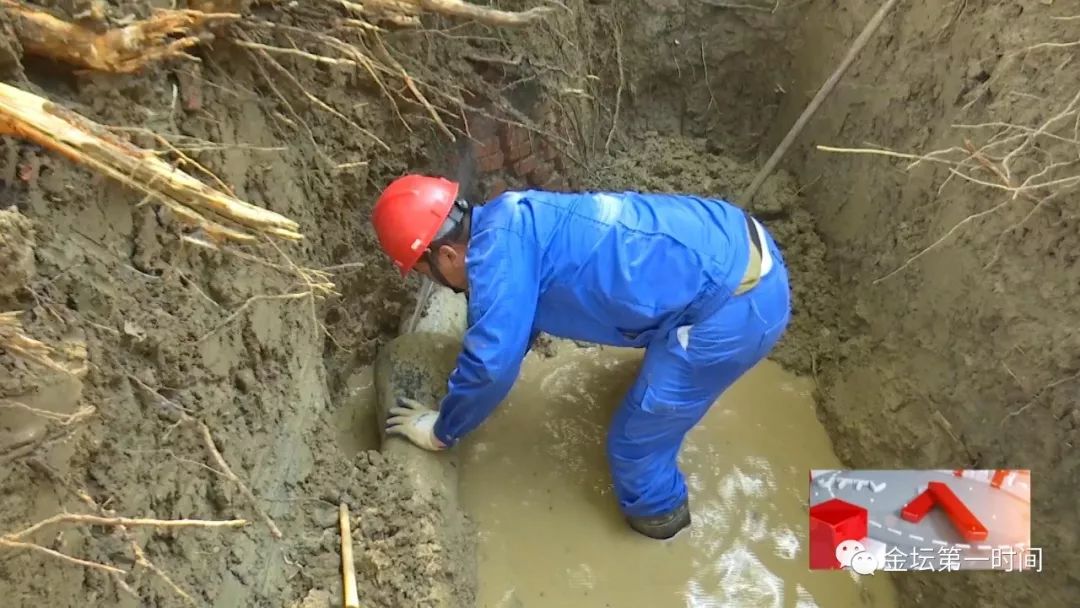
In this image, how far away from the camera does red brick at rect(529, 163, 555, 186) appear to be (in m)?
2.91

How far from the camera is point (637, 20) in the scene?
3223 millimetres

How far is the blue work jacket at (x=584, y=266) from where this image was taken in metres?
1.99

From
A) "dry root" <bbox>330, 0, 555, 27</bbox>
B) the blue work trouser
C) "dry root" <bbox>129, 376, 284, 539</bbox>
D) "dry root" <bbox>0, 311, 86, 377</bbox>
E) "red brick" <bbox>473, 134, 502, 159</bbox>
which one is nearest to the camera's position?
Answer: "dry root" <bbox>0, 311, 86, 377</bbox>

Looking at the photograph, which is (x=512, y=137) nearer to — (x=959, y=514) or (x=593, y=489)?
(x=593, y=489)

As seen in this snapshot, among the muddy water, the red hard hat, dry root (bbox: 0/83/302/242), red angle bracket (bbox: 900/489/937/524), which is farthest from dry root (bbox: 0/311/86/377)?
red angle bracket (bbox: 900/489/937/524)

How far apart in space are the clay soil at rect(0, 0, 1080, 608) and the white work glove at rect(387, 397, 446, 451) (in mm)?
129

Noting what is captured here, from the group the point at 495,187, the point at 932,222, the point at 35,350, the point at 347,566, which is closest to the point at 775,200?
the point at 932,222

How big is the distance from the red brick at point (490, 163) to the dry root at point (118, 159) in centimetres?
150

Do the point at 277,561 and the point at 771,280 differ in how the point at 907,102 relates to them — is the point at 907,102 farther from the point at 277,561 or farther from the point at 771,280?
the point at 277,561

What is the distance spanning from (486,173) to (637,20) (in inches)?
40.9

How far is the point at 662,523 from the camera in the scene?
93.4 inches

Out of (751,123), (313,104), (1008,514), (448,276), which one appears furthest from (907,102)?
(313,104)

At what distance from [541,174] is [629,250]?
3.24ft

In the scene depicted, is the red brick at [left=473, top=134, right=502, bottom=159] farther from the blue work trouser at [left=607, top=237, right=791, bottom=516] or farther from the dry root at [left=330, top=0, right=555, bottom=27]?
the blue work trouser at [left=607, top=237, right=791, bottom=516]
